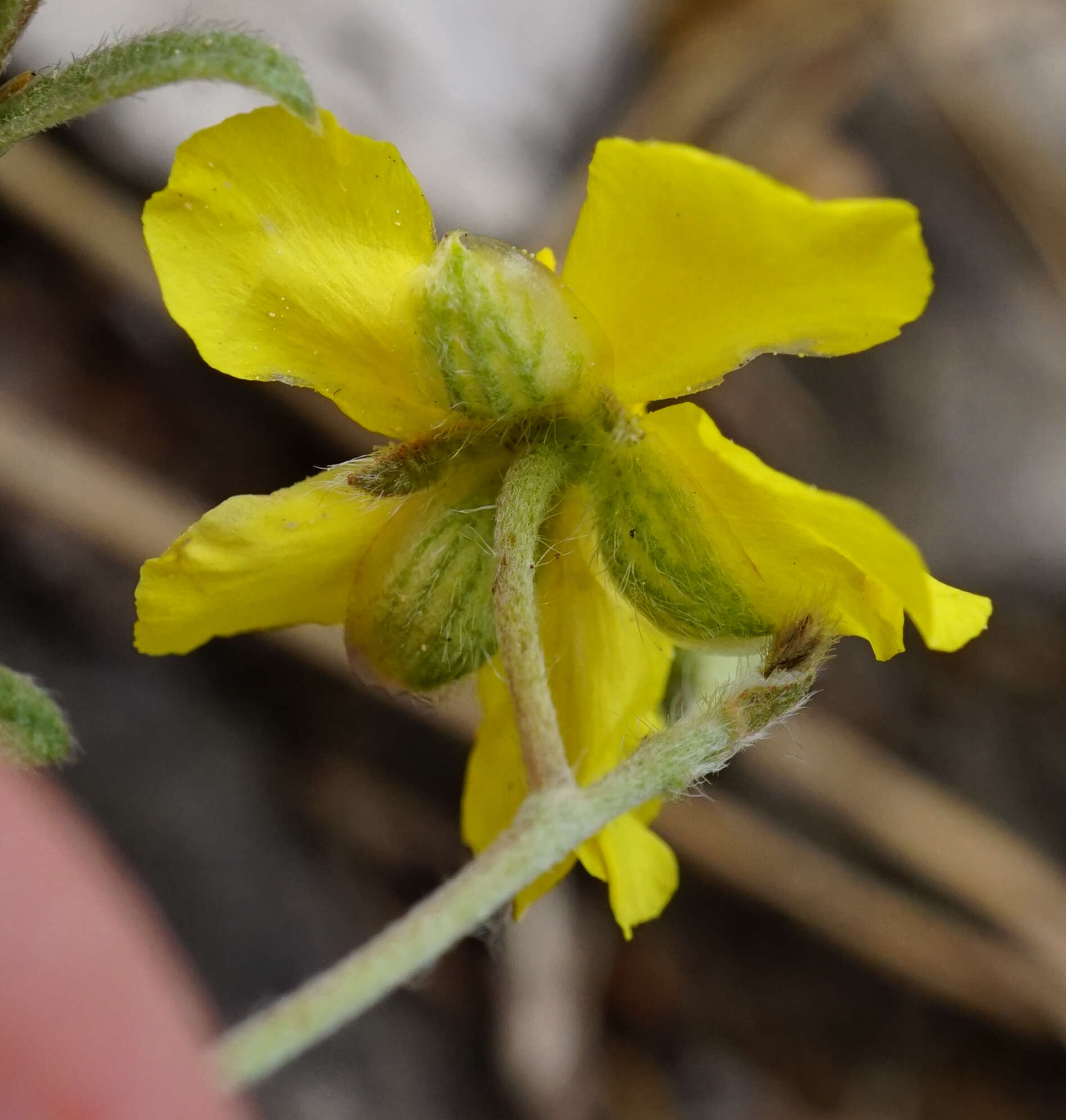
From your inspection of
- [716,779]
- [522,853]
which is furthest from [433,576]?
[716,779]

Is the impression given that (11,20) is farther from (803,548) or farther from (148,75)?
(803,548)

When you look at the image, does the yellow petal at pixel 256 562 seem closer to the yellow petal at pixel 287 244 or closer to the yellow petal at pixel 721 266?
the yellow petal at pixel 287 244

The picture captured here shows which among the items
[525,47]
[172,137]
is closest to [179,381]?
[172,137]

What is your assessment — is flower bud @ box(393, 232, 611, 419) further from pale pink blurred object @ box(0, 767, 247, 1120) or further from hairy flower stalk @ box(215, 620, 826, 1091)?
pale pink blurred object @ box(0, 767, 247, 1120)

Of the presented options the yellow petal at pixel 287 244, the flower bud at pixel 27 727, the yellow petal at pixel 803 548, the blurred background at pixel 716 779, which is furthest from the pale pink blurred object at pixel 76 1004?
the blurred background at pixel 716 779

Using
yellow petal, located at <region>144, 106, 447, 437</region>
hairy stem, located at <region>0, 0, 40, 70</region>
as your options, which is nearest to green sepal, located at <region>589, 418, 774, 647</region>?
yellow petal, located at <region>144, 106, 447, 437</region>

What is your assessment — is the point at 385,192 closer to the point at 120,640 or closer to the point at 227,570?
the point at 227,570
